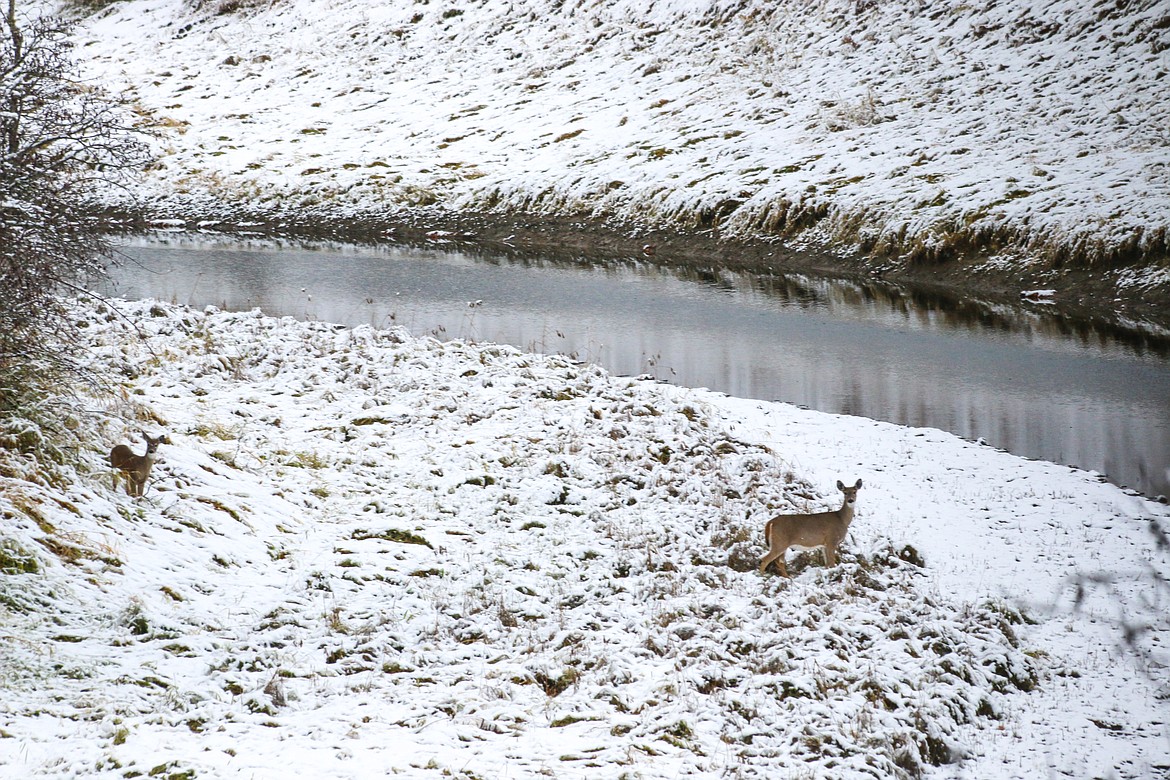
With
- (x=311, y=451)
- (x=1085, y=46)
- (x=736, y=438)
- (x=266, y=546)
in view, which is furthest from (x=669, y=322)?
(x=1085, y=46)

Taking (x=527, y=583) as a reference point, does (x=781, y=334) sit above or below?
above

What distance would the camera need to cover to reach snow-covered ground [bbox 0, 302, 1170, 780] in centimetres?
628

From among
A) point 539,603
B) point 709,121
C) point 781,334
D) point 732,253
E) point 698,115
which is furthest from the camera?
point 698,115

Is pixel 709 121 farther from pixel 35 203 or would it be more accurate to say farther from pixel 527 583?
pixel 35 203

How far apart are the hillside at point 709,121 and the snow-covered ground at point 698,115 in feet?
0.38

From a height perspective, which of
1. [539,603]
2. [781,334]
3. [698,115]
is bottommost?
[539,603]

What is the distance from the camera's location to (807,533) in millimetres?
9305

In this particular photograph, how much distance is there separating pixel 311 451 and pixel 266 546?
259 centimetres

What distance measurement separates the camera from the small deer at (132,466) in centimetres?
861

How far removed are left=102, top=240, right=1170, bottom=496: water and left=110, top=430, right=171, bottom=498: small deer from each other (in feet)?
27.4

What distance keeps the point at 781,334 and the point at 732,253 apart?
30.4 ft

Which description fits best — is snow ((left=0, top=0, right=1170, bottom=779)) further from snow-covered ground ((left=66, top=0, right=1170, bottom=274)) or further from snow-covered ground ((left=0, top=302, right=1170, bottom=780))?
snow-covered ground ((left=66, top=0, right=1170, bottom=274))

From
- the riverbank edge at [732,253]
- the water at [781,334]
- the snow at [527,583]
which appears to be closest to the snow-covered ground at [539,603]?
the snow at [527,583]

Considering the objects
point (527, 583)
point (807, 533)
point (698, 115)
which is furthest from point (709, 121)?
point (527, 583)
